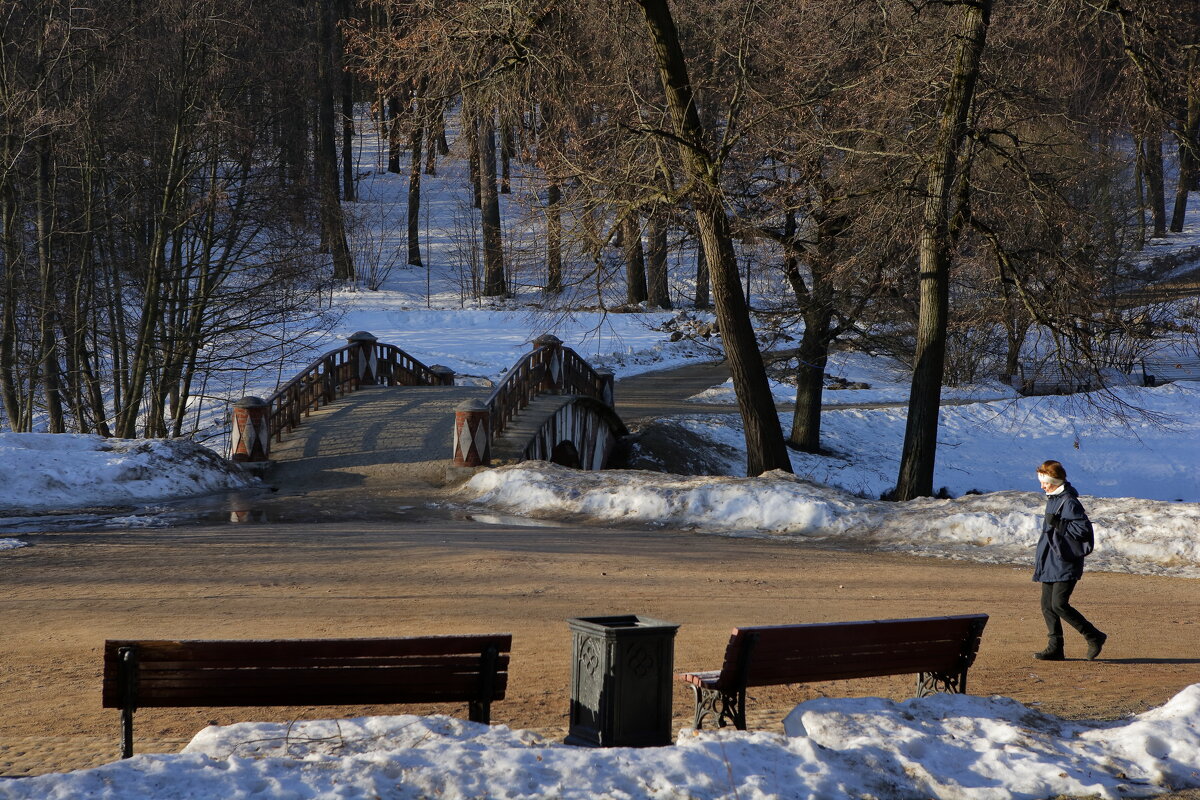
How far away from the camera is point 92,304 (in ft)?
83.8

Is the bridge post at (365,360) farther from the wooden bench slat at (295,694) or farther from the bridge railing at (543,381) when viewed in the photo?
the wooden bench slat at (295,694)

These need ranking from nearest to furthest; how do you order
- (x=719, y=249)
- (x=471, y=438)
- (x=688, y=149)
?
(x=688, y=149) < (x=719, y=249) < (x=471, y=438)

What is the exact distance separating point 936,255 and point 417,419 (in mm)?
10590

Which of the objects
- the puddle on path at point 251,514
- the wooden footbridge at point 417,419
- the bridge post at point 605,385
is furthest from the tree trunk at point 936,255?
the bridge post at point 605,385

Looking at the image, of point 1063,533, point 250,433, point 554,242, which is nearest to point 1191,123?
point 554,242

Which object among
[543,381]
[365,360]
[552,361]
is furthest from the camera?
[365,360]

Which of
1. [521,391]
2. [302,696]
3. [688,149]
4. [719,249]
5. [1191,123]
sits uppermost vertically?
[1191,123]

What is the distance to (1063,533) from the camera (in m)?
8.55

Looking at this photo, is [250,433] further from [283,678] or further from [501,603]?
[283,678]

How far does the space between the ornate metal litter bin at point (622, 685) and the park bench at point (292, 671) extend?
49 centimetres

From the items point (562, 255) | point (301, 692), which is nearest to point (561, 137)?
point (562, 255)

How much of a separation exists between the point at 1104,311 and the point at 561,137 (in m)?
9.59

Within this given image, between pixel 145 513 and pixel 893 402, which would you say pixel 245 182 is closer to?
pixel 145 513

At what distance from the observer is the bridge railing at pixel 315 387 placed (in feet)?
Result: 63.5
